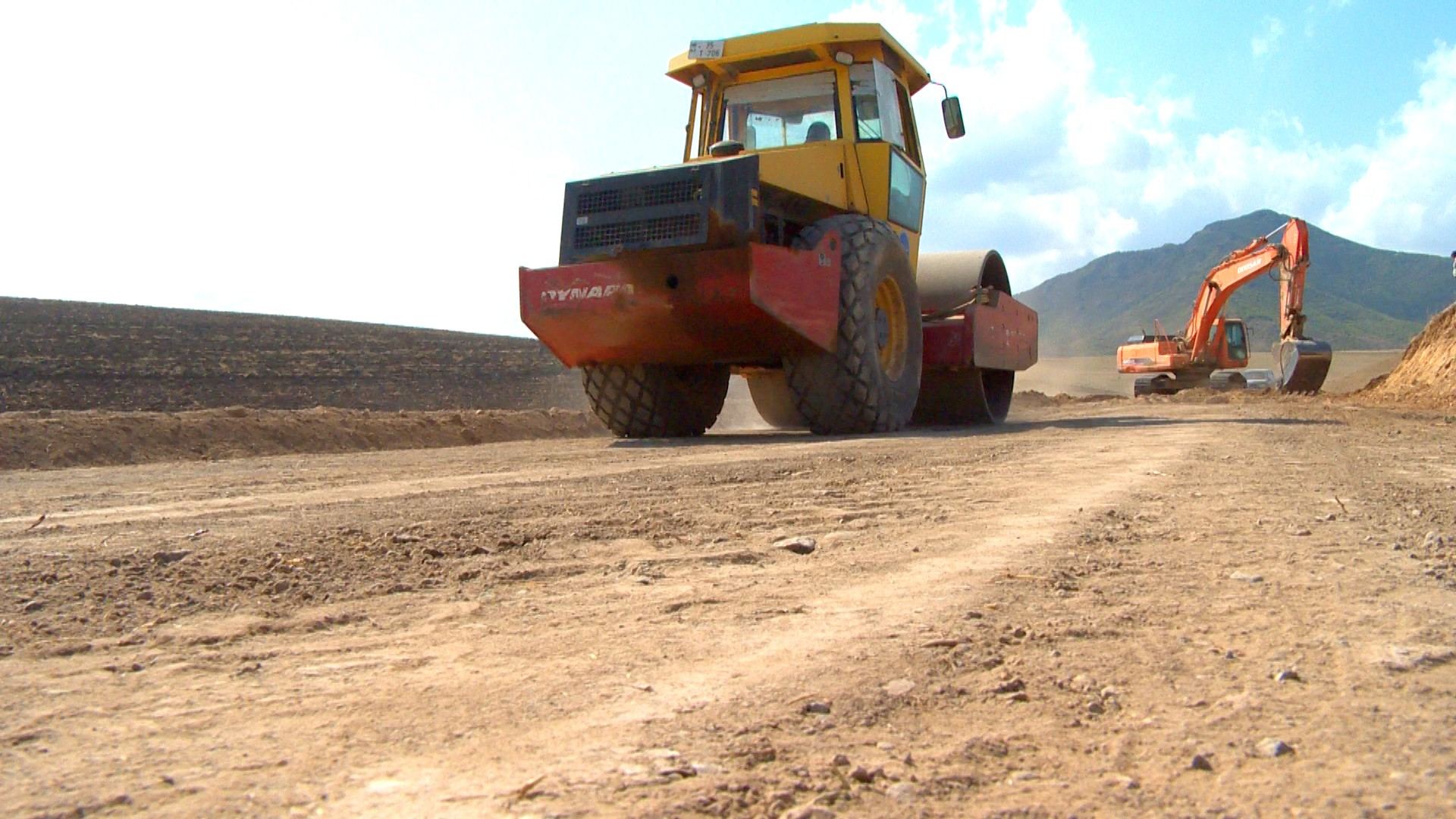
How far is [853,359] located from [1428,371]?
13715 mm

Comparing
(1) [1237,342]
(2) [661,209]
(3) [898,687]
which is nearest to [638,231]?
(2) [661,209]

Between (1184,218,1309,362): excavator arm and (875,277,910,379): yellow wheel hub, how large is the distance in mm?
12578

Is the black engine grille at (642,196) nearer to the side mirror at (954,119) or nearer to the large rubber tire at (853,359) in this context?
the large rubber tire at (853,359)

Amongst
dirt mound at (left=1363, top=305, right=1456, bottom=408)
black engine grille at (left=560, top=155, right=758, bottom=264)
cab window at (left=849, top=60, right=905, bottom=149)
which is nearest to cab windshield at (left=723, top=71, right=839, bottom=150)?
cab window at (left=849, top=60, right=905, bottom=149)

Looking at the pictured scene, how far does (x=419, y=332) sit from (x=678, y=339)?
2291 centimetres

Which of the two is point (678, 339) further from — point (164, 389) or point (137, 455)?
point (164, 389)

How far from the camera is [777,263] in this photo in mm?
8125

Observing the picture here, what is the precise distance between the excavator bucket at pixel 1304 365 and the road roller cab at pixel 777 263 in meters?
10.4

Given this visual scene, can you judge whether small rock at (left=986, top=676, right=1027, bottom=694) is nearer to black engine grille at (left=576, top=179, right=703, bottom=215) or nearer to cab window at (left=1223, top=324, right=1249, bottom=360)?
black engine grille at (left=576, top=179, right=703, bottom=215)

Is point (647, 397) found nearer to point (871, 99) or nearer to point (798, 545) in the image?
point (871, 99)

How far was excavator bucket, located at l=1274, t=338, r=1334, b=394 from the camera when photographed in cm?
1967

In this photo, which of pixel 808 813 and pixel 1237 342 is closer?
pixel 808 813

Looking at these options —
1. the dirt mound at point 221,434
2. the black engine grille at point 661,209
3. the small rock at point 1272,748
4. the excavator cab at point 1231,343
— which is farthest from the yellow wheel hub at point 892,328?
the excavator cab at point 1231,343

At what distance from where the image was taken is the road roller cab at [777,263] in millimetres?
8203
